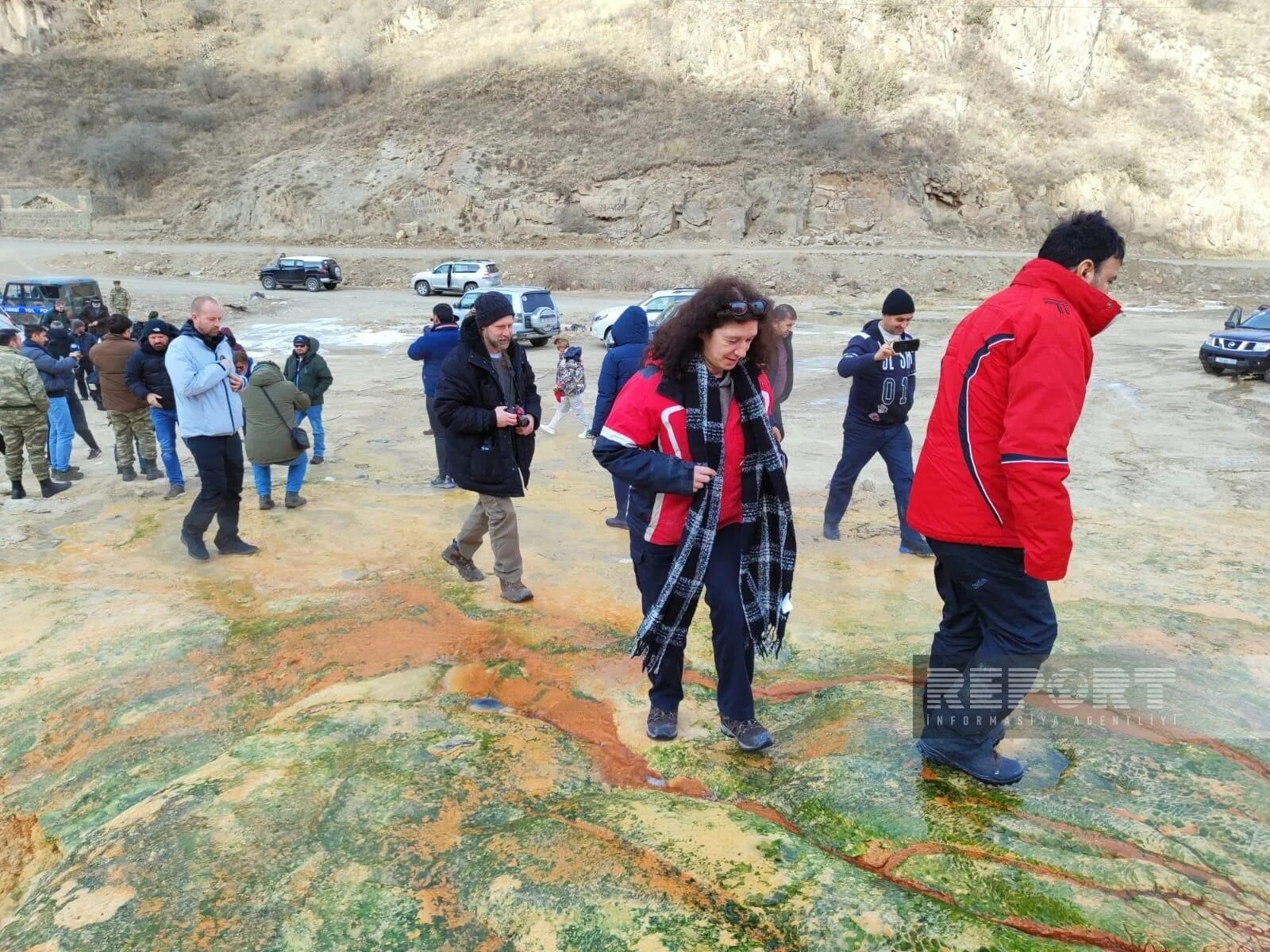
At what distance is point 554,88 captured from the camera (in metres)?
42.2

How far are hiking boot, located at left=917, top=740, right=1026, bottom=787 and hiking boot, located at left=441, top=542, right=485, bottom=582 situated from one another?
313cm

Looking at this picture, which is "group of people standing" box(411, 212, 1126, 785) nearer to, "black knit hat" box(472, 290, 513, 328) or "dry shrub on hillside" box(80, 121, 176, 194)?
"black knit hat" box(472, 290, 513, 328)

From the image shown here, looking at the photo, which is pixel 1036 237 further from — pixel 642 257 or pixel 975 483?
pixel 975 483

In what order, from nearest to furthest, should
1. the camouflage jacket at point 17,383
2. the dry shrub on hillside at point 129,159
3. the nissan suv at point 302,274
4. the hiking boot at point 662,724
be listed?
the hiking boot at point 662,724 < the camouflage jacket at point 17,383 < the nissan suv at point 302,274 < the dry shrub on hillside at point 129,159

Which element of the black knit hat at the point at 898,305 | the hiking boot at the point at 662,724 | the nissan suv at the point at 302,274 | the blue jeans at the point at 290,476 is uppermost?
the nissan suv at the point at 302,274

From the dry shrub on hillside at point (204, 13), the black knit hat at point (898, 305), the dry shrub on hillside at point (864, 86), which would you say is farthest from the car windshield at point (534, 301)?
the dry shrub on hillside at point (204, 13)

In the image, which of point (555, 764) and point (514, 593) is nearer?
point (555, 764)

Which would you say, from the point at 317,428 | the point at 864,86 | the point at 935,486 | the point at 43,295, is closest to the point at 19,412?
the point at 317,428

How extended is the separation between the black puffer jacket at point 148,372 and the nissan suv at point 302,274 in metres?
23.2

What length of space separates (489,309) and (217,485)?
2.63m

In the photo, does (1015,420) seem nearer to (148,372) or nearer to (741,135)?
(148,372)

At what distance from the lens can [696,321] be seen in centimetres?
300

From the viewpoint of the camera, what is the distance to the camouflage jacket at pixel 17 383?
7.30 meters

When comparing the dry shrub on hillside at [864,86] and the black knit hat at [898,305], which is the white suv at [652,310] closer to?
the black knit hat at [898,305]
